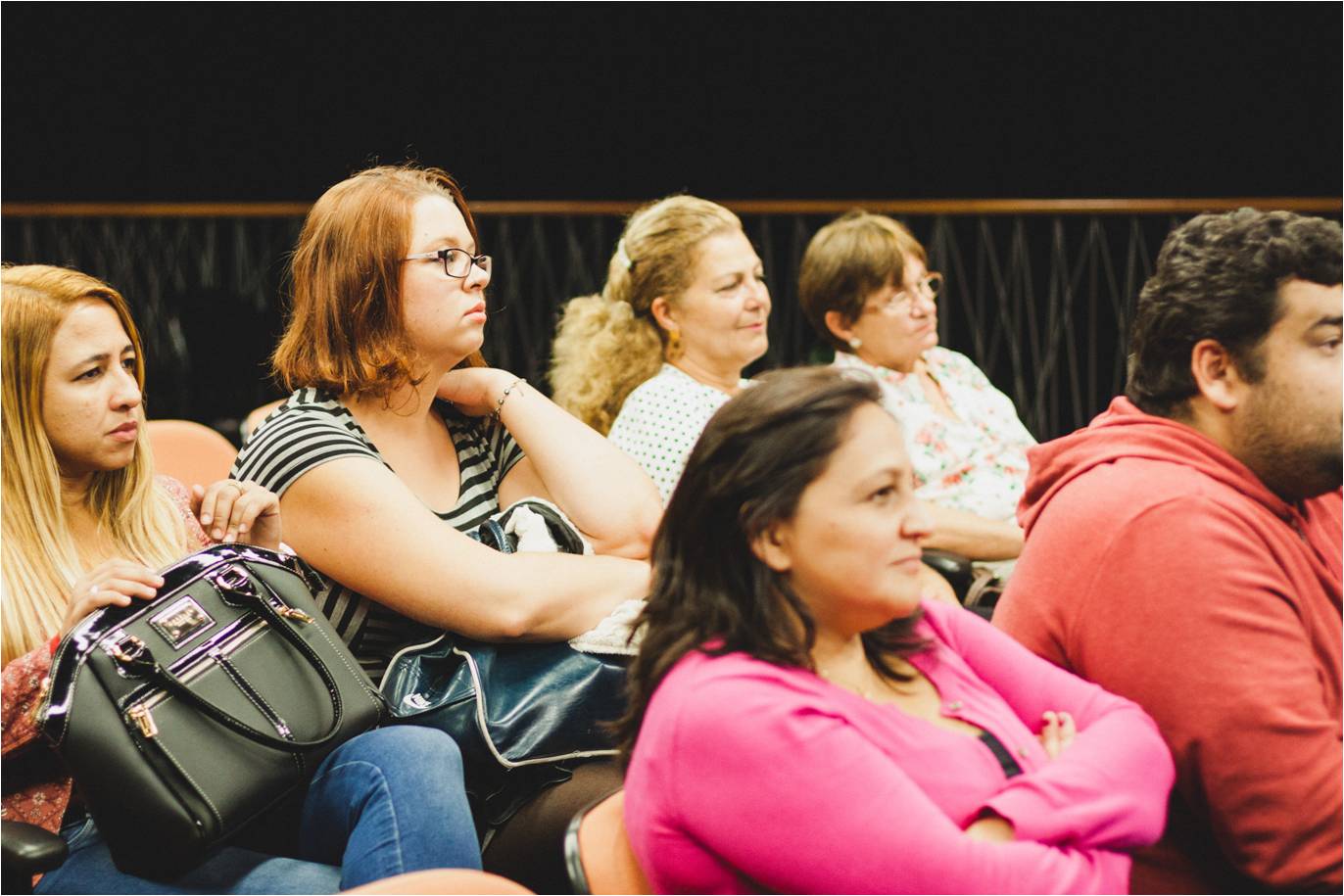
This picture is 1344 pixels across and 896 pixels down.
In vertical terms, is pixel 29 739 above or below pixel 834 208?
below

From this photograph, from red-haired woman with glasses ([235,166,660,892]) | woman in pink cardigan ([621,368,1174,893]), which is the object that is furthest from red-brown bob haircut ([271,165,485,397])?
woman in pink cardigan ([621,368,1174,893])

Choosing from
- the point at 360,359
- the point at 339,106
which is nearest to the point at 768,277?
the point at 339,106

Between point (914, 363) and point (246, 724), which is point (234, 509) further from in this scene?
point (914, 363)

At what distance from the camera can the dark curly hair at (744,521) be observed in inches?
51.8

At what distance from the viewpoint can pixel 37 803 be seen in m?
1.65

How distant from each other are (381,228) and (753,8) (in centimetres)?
373

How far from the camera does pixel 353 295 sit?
2178 millimetres

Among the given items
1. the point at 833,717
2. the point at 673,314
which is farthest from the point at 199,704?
the point at 673,314

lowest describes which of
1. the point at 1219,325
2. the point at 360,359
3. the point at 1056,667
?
the point at 1056,667

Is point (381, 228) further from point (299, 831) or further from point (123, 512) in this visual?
point (299, 831)

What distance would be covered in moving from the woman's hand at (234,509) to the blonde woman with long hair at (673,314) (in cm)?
109

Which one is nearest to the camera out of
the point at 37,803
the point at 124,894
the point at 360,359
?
the point at 124,894

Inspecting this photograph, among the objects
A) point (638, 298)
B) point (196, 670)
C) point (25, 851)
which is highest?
point (638, 298)

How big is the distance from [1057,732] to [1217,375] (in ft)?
1.62
